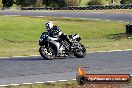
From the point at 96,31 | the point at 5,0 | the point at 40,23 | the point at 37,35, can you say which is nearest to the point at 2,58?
the point at 37,35

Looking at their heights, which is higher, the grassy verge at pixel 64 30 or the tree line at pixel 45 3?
the grassy verge at pixel 64 30

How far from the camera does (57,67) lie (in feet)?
47.8

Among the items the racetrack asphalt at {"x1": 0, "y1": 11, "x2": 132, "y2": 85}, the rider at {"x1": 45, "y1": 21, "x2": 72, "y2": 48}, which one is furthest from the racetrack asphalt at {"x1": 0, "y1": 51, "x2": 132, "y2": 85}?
the rider at {"x1": 45, "y1": 21, "x2": 72, "y2": 48}

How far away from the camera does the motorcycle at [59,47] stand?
54.7ft

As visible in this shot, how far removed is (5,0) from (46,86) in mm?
83447

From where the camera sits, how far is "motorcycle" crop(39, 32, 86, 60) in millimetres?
16672

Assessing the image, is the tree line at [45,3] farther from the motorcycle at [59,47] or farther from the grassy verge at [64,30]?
the motorcycle at [59,47]

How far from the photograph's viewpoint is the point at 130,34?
31.1m

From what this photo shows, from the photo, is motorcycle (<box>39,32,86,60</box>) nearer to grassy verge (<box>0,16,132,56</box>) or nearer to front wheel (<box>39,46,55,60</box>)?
front wheel (<box>39,46,55,60</box>)

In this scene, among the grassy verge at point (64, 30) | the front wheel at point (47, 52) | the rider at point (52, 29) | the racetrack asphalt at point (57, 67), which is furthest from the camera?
the grassy verge at point (64, 30)

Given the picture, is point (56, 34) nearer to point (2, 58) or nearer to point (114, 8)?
point (2, 58)

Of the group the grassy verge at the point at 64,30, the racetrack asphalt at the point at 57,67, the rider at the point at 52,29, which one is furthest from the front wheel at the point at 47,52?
the grassy verge at the point at 64,30

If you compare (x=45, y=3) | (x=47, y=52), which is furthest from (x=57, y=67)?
(x=45, y=3)

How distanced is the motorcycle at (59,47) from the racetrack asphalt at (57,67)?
9.3 inches
